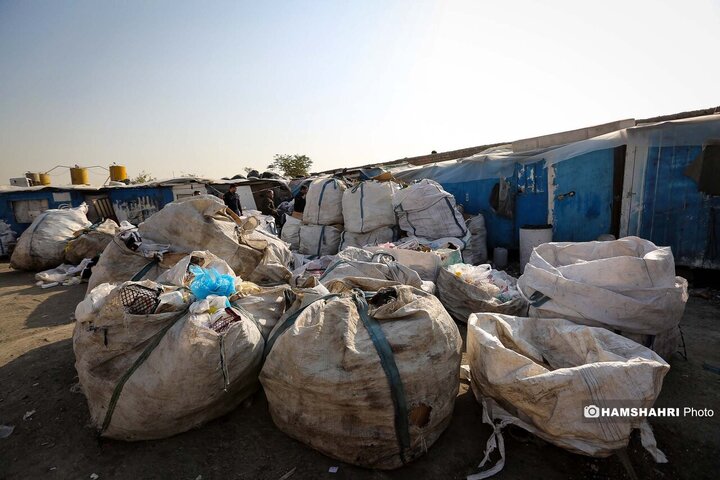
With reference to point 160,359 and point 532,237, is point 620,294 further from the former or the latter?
point 532,237

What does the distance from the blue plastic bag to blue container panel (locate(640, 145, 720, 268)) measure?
4.10 m

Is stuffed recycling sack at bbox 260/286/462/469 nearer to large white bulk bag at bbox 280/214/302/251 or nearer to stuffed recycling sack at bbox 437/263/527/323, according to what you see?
stuffed recycling sack at bbox 437/263/527/323

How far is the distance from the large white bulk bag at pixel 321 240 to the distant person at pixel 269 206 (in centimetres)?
348

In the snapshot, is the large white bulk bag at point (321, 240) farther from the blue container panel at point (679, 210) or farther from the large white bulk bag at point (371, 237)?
the blue container panel at point (679, 210)

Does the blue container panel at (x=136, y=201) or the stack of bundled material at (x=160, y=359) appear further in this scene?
the blue container panel at (x=136, y=201)

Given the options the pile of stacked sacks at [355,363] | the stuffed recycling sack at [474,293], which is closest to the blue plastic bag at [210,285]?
the pile of stacked sacks at [355,363]

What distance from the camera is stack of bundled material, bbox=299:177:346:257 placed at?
4.77 meters

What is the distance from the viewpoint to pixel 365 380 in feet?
4.31

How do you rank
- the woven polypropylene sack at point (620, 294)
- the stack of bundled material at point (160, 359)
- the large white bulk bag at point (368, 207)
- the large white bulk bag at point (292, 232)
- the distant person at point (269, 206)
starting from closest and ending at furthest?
the stack of bundled material at point (160, 359) → the woven polypropylene sack at point (620, 294) → the large white bulk bag at point (368, 207) → the large white bulk bag at point (292, 232) → the distant person at point (269, 206)

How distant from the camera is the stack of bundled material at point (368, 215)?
4.48 m

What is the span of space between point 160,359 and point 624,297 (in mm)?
2241

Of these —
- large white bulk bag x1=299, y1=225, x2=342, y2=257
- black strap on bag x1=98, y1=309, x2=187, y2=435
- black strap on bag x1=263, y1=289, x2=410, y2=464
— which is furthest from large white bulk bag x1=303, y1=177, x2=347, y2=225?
black strap on bag x1=263, y1=289, x2=410, y2=464

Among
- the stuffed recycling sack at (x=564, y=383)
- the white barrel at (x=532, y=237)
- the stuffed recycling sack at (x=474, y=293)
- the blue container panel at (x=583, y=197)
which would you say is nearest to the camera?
the stuffed recycling sack at (x=564, y=383)

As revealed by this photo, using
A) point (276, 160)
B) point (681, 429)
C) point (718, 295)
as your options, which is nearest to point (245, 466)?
point (681, 429)
